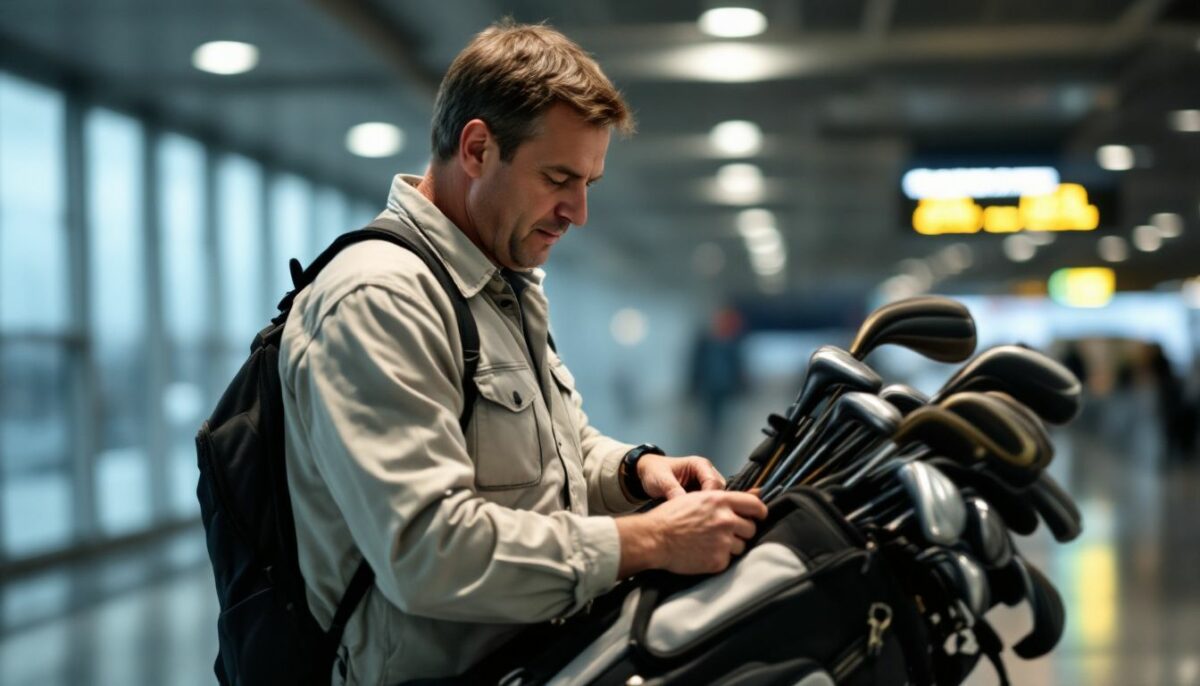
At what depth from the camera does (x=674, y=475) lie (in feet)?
6.85

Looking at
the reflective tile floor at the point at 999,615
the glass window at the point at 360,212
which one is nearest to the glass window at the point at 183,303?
the reflective tile floor at the point at 999,615

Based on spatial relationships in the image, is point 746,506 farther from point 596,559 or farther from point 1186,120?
point 1186,120

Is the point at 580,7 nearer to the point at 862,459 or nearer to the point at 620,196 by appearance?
the point at 862,459

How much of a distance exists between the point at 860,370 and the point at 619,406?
25.2 meters

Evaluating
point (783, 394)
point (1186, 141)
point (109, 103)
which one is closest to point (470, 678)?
point (109, 103)

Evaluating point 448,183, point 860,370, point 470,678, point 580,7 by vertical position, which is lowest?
point 470,678

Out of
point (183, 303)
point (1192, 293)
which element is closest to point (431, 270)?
point (183, 303)

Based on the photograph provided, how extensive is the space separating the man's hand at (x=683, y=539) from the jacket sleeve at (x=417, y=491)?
3 cm

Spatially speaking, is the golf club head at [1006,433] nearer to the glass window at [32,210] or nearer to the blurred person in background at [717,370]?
the glass window at [32,210]

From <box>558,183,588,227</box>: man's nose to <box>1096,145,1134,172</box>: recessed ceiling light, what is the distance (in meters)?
11.8

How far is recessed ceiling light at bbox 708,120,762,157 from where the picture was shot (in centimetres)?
1149

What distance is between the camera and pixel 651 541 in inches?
63.6

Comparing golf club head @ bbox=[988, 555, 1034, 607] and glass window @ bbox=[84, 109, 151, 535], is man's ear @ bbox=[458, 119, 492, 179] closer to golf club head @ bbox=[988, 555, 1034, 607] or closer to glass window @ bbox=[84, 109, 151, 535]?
golf club head @ bbox=[988, 555, 1034, 607]

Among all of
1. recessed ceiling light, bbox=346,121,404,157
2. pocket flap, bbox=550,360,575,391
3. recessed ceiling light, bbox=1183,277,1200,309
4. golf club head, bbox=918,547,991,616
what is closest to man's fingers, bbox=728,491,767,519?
golf club head, bbox=918,547,991,616
